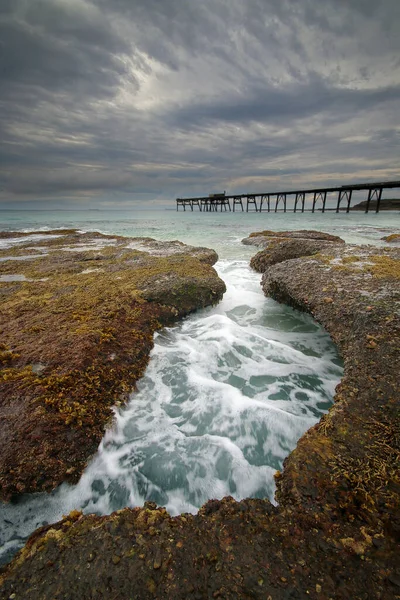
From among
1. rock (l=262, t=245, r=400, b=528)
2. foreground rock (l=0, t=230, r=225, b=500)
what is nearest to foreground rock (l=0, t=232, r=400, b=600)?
rock (l=262, t=245, r=400, b=528)

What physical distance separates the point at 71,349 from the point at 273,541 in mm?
2927

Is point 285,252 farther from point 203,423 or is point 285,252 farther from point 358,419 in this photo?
point 358,419

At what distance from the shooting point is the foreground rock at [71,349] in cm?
242

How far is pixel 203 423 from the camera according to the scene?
3418mm

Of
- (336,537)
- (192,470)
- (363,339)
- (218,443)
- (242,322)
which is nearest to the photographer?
(336,537)

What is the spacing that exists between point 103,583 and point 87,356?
227 centimetres

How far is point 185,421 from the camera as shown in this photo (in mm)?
3434

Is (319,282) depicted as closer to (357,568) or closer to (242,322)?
(242,322)

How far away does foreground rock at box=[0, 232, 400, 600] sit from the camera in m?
1.43

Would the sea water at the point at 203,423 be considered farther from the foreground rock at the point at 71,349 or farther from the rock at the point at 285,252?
the rock at the point at 285,252

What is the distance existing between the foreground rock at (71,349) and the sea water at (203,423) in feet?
0.73

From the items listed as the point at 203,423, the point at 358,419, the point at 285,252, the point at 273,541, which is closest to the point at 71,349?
the point at 203,423

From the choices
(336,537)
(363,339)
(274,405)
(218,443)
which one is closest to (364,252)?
(363,339)

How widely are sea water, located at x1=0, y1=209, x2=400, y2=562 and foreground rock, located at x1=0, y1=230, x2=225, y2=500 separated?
0.22 metres
